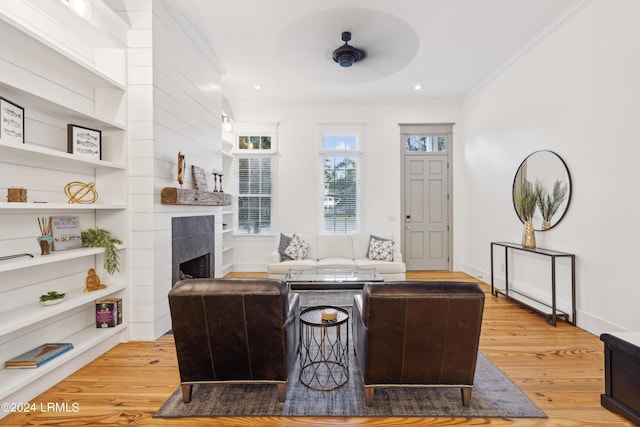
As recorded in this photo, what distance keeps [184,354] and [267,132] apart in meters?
4.69

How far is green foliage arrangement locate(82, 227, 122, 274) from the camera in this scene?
104 inches

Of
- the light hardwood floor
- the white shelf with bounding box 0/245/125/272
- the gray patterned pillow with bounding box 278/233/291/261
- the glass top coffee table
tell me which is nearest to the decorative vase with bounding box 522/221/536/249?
the light hardwood floor

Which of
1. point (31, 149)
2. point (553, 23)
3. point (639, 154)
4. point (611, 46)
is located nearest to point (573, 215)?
point (639, 154)

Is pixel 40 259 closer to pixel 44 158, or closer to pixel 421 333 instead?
pixel 44 158

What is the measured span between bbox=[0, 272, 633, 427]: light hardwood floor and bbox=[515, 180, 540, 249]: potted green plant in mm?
961

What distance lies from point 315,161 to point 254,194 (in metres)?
1.30

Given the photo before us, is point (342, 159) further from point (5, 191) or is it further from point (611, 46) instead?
point (5, 191)

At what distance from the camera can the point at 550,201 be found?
359cm

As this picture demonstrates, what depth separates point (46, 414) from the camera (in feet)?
6.25

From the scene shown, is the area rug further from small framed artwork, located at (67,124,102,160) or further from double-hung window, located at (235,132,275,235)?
double-hung window, located at (235,132,275,235)

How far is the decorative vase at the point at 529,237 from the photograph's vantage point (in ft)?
12.1

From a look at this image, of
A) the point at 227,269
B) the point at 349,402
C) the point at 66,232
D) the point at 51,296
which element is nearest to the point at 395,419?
the point at 349,402

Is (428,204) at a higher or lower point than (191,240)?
higher

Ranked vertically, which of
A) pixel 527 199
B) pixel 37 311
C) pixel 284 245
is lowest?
pixel 37 311
